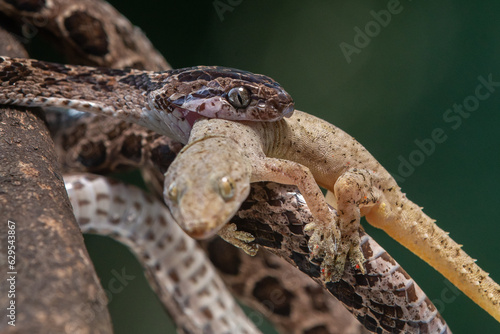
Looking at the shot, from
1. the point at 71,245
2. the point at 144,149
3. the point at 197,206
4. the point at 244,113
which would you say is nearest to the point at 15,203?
the point at 71,245

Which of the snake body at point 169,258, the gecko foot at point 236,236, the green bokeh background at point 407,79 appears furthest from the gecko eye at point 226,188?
the green bokeh background at point 407,79

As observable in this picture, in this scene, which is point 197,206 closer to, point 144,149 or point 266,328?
point 144,149

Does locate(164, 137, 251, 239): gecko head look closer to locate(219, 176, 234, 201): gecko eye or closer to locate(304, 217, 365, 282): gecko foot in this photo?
locate(219, 176, 234, 201): gecko eye

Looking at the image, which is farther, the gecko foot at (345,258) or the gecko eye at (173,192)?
the gecko foot at (345,258)

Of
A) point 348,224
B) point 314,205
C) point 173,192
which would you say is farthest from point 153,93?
point 348,224

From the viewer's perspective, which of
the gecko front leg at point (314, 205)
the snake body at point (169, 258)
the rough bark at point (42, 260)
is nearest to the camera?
the rough bark at point (42, 260)

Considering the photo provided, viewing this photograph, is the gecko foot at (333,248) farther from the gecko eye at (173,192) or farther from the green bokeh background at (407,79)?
the green bokeh background at (407,79)
